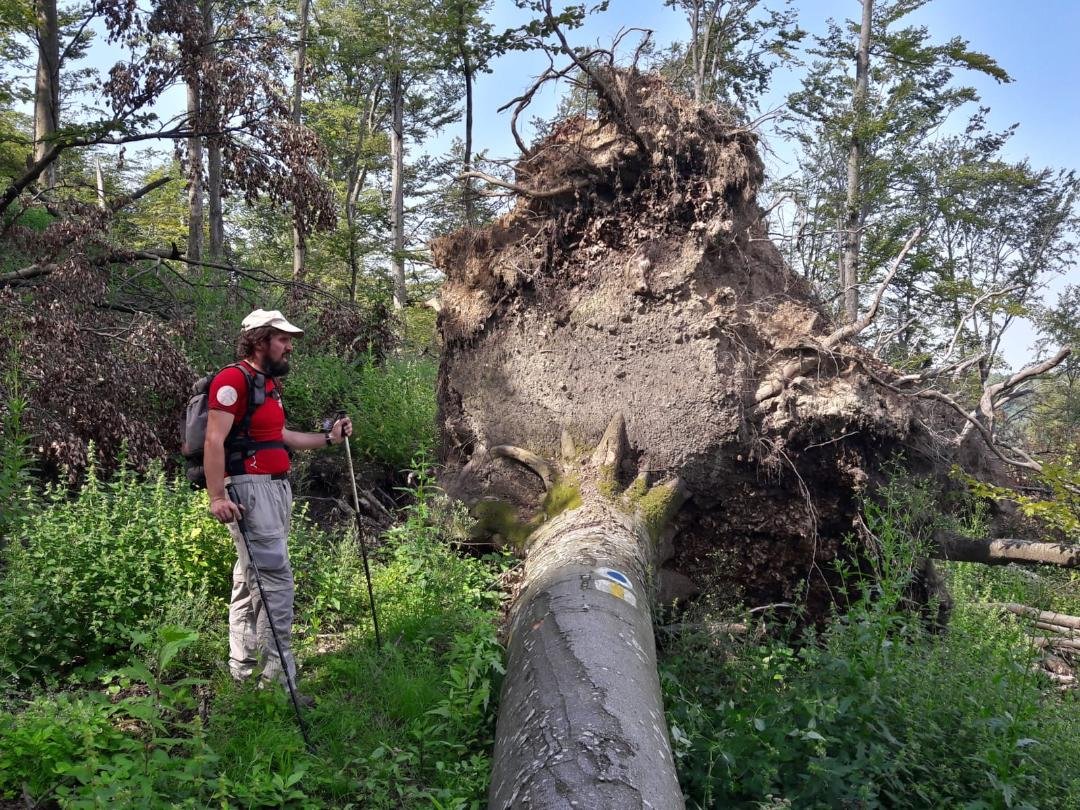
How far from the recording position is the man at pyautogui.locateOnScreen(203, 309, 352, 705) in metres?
3.89

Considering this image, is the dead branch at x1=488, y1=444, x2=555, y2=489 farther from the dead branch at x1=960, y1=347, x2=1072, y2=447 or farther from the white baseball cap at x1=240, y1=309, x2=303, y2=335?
the dead branch at x1=960, y1=347, x2=1072, y2=447

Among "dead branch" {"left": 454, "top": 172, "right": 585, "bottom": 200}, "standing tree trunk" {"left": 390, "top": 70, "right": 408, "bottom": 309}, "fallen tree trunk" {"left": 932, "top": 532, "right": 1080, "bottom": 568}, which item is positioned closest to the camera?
"fallen tree trunk" {"left": 932, "top": 532, "right": 1080, "bottom": 568}

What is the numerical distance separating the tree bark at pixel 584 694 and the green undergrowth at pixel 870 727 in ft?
1.41

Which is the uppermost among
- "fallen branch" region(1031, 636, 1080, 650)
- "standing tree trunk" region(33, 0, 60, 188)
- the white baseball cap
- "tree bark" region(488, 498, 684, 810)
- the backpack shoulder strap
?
"standing tree trunk" region(33, 0, 60, 188)

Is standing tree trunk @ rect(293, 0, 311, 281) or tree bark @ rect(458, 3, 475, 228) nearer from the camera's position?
standing tree trunk @ rect(293, 0, 311, 281)

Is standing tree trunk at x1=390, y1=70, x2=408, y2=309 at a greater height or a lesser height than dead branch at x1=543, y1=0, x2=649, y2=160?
greater

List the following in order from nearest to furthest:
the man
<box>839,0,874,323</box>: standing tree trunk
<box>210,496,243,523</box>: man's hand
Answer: <box>210,496,243,523</box>: man's hand, the man, <box>839,0,874,323</box>: standing tree trunk

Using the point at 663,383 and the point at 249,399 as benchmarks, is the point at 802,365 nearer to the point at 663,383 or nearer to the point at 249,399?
the point at 663,383

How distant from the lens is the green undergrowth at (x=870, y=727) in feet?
9.80

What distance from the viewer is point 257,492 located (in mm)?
3982

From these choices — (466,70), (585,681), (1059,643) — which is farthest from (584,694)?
(466,70)

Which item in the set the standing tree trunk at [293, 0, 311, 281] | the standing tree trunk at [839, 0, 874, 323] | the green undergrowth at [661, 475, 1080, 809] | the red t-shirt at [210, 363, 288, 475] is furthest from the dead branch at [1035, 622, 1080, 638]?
the standing tree trunk at [293, 0, 311, 281]

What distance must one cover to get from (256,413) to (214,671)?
1.54m

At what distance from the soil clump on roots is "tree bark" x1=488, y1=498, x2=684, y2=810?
4.45 ft
